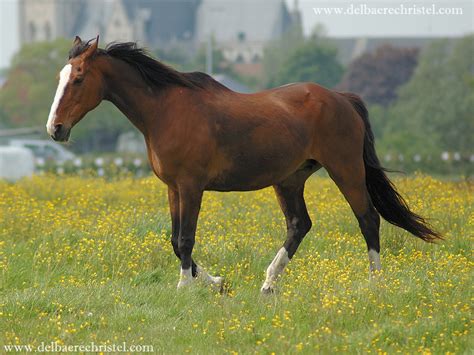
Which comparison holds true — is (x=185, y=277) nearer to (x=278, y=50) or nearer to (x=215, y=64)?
(x=215, y=64)

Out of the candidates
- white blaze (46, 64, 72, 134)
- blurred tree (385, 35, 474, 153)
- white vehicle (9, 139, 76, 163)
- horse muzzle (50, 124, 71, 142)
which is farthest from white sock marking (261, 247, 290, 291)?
white vehicle (9, 139, 76, 163)

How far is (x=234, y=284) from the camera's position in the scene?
1090cm

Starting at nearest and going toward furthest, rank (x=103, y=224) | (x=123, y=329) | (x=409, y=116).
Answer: (x=123, y=329) < (x=103, y=224) < (x=409, y=116)

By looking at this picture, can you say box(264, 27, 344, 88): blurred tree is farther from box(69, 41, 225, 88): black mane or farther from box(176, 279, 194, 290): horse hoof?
box(176, 279, 194, 290): horse hoof

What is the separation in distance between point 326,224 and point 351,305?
15.0 feet

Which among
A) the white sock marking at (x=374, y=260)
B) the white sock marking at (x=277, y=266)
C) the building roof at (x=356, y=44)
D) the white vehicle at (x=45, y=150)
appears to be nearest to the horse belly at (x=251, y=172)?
the white sock marking at (x=277, y=266)

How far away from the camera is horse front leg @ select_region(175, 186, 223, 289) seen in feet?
33.4

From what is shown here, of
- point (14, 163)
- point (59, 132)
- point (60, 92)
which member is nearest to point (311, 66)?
point (14, 163)

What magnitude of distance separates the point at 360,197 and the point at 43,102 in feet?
264

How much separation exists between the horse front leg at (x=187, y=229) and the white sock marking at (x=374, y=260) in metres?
1.61

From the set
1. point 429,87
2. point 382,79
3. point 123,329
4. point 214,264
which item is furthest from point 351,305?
point 382,79

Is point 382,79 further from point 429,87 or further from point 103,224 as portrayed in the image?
point 103,224

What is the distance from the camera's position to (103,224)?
42.1 ft

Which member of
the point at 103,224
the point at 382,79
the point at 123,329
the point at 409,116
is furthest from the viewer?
the point at 382,79
